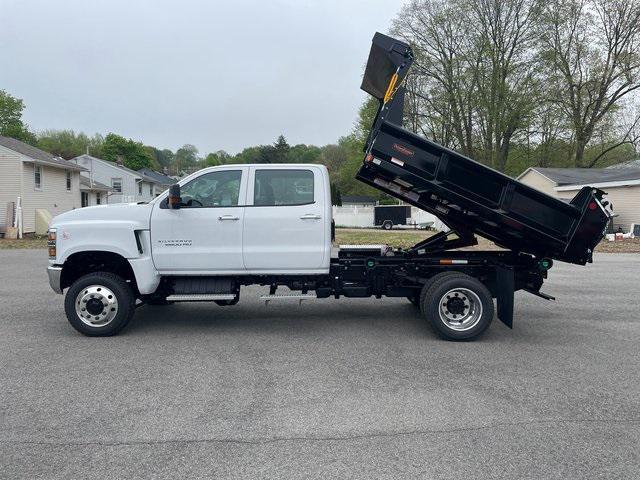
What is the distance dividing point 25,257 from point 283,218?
44.7 ft

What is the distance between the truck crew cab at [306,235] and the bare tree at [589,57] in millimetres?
34070

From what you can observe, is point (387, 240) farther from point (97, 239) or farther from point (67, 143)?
point (67, 143)

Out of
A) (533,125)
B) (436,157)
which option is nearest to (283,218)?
(436,157)

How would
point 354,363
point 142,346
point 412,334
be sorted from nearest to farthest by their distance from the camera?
point 354,363
point 142,346
point 412,334

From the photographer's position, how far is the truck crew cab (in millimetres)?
6242

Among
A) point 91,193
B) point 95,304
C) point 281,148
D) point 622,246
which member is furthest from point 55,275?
point 281,148

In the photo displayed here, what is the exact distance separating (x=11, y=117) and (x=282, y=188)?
74075 mm

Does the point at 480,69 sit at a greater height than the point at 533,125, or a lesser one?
greater

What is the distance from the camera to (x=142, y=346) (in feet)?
20.3

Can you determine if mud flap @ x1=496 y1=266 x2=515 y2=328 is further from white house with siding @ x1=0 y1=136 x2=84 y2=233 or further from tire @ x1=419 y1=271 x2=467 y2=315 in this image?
white house with siding @ x1=0 y1=136 x2=84 y2=233

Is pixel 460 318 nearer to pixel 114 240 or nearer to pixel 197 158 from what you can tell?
pixel 114 240

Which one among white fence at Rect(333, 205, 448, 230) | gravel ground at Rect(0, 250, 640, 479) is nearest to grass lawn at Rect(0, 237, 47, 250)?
gravel ground at Rect(0, 250, 640, 479)

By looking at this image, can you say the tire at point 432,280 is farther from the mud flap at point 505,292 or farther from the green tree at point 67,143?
the green tree at point 67,143

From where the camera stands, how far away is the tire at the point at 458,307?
21.0 ft
